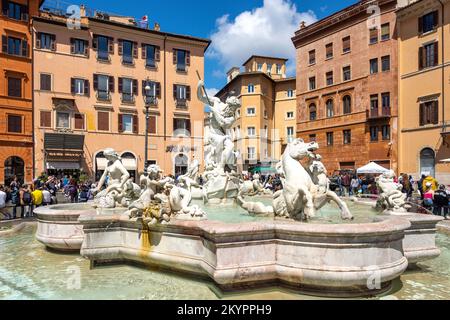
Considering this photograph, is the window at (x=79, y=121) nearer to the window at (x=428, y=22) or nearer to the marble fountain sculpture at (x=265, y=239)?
the marble fountain sculpture at (x=265, y=239)

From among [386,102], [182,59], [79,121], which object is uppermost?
[182,59]

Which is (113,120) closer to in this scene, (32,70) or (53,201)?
(32,70)

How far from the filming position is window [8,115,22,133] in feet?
90.8

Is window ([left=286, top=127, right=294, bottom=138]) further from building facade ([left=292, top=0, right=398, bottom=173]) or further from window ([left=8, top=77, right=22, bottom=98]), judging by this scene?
window ([left=8, top=77, right=22, bottom=98])

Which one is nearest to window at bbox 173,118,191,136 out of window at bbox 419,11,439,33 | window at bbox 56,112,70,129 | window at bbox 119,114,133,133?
window at bbox 119,114,133,133

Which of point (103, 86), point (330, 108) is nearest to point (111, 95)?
point (103, 86)

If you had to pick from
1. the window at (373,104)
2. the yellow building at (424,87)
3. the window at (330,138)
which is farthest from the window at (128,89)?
the yellow building at (424,87)

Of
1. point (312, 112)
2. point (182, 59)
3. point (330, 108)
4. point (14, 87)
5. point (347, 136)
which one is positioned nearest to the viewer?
point (14, 87)

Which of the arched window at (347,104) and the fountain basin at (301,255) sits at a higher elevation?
the arched window at (347,104)

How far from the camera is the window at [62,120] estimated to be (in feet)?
96.5

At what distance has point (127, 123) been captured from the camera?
106 feet

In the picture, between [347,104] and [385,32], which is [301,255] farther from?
[385,32]

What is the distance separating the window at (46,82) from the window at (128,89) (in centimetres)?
591

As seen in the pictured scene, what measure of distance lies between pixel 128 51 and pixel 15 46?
9.22m
